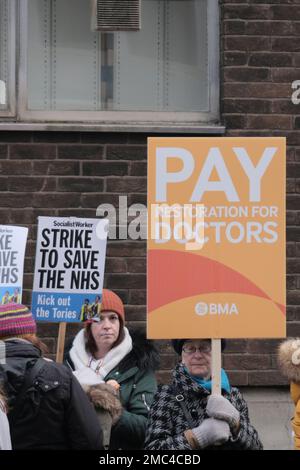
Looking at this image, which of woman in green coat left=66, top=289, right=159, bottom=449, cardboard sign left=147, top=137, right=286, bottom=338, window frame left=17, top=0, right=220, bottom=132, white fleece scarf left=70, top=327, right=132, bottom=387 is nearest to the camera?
cardboard sign left=147, top=137, right=286, bottom=338

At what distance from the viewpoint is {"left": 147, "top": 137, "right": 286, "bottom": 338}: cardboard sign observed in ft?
18.8

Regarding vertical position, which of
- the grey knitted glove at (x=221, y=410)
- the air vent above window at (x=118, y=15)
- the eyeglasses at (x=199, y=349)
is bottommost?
the grey knitted glove at (x=221, y=410)

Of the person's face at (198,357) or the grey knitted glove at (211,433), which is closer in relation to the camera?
the grey knitted glove at (211,433)

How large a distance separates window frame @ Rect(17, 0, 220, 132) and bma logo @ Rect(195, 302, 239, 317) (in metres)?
3.82

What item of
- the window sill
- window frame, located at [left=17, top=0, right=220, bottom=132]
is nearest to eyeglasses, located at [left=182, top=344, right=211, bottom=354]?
the window sill

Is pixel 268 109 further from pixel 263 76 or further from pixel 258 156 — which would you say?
pixel 258 156

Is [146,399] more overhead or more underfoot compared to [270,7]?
more underfoot

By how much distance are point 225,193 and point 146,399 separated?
154 cm

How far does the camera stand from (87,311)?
22.9 ft

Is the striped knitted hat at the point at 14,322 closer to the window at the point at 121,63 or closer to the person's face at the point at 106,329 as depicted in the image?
the person's face at the point at 106,329

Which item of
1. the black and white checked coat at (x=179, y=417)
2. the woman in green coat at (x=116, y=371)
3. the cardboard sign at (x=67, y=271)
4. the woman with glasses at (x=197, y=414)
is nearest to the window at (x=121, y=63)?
the cardboard sign at (x=67, y=271)

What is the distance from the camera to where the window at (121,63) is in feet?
31.3

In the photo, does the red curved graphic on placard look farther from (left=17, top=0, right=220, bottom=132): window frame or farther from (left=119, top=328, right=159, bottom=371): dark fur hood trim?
(left=17, top=0, right=220, bottom=132): window frame
